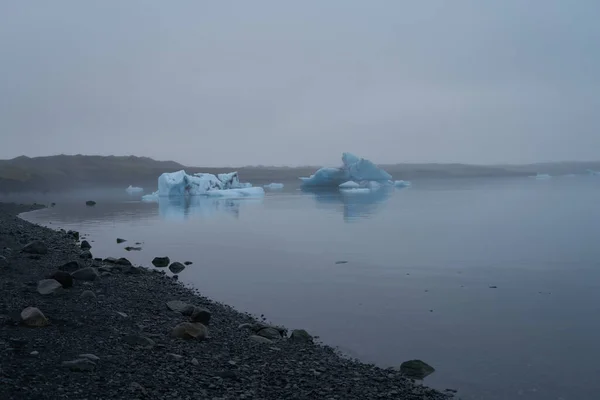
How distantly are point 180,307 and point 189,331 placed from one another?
1481mm

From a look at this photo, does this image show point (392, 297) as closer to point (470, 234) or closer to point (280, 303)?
point (280, 303)

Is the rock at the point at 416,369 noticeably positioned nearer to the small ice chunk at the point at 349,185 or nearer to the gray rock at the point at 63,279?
the gray rock at the point at 63,279

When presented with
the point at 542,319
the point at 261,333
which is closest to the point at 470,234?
the point at 542,319

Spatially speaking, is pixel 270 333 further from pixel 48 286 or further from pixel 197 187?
pixel 197 187

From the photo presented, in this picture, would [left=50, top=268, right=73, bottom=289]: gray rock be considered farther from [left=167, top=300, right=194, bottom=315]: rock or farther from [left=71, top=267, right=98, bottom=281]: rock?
[left=167, top=300, right=194, bottom=315]: rock

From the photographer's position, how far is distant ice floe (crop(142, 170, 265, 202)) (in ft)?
128

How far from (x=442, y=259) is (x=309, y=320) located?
18.7 feet

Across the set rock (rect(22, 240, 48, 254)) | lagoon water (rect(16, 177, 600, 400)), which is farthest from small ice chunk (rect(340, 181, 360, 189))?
rock (rect(22, 240, 48, 254))

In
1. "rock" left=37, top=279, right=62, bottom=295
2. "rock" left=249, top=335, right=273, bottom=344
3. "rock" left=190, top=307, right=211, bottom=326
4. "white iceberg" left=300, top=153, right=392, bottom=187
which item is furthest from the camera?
"white iceberg" left=300, top=153, right=392, bottom=187

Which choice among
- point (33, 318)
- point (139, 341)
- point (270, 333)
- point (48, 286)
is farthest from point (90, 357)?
point (48, 286)

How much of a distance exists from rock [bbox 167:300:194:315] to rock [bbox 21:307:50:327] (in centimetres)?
194

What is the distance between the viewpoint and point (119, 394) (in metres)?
3.88

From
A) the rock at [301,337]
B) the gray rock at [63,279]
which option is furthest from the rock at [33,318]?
the rock at [301,337]

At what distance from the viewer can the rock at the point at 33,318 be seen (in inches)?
206
